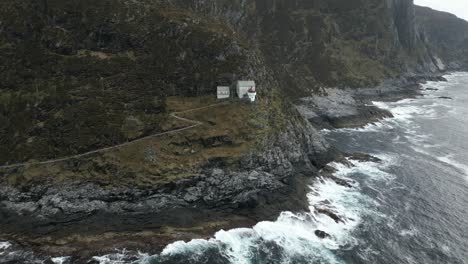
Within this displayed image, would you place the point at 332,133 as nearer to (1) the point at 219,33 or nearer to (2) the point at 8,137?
(1) the point at 219,33

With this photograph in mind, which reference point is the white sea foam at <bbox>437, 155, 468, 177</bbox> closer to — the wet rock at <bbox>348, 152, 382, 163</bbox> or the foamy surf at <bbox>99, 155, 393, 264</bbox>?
the wet rock at <bbox>348, 152, 382, 163</bbox>

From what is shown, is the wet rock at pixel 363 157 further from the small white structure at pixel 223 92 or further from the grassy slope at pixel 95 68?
the grassy slope at pixel 95 68

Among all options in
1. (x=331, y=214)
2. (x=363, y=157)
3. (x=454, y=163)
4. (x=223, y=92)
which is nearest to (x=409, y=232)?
(x=331, y=214)

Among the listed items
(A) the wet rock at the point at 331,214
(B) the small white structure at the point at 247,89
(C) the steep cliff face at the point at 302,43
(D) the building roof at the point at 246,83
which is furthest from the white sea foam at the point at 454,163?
(C) the steep cliff face at the point at 302,43

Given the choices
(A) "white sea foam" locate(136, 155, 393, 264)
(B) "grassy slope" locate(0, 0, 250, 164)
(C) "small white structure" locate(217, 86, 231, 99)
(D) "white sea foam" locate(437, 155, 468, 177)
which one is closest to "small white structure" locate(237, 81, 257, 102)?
(C) "small white structure" locate(217, 86, 231, 99)

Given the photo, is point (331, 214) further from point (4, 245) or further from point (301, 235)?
point (4, 245)

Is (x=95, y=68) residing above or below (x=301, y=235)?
above
